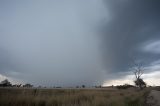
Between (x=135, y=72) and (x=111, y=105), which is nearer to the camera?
(x=111, y=105)

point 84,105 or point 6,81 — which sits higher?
point 6,81

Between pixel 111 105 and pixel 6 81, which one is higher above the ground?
pixel 6 81

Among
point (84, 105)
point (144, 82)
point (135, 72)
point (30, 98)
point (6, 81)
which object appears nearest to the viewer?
point (84, 105)

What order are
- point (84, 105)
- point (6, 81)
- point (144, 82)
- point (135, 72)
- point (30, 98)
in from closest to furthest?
point (84, 105) → point (30, 98) → point (135, 72) → point (6, 81) → point (144, 82)

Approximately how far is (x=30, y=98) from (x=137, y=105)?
8.67 meters

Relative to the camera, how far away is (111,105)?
42.0ft

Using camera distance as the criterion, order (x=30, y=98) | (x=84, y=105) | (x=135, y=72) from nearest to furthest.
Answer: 1. (x=84, y=105)
2. (x=30, y=98)
3. (x=135, y=72)

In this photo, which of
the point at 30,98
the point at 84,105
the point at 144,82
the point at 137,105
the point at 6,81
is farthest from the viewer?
the point at 144,82

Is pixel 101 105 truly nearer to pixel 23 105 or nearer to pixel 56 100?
pixel 56 100

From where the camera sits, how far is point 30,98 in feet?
41.4

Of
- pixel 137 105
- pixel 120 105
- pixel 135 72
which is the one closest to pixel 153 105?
pixel 137 105

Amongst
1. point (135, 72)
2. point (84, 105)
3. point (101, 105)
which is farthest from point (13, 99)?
point (135, 72)

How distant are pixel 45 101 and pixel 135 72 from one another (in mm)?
55363

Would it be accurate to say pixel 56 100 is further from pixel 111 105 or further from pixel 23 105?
pixel 111 105
